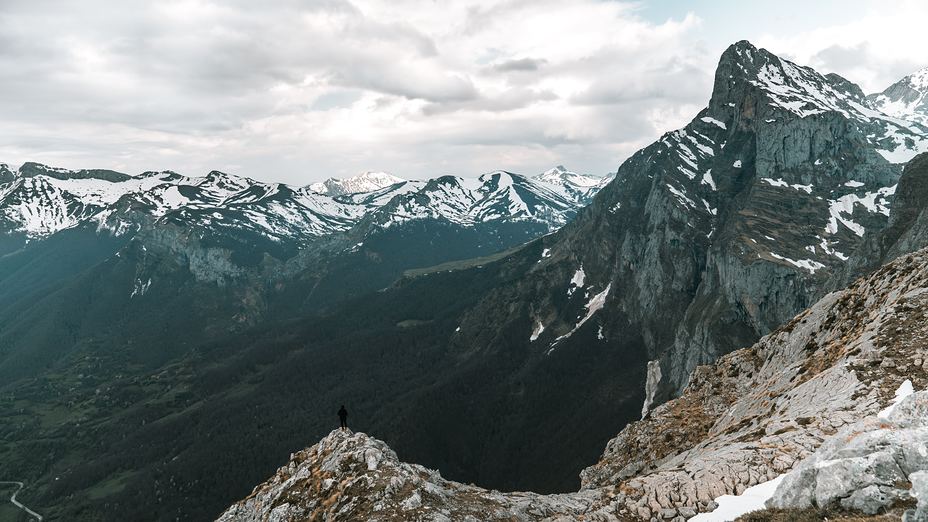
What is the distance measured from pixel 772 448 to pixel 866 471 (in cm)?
809

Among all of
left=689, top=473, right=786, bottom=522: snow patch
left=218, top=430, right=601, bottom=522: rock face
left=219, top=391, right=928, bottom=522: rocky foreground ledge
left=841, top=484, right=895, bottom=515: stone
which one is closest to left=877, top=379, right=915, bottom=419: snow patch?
left=219, top=391, right=928, bottom=522: rocky foreground ledge

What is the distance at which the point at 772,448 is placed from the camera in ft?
88.0

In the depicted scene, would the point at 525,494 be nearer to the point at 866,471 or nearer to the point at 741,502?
the point at 741,502

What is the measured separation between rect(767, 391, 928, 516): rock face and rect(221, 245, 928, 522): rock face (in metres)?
0.04

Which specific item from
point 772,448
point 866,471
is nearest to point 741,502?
point 772,448

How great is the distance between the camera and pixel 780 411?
1328 inches

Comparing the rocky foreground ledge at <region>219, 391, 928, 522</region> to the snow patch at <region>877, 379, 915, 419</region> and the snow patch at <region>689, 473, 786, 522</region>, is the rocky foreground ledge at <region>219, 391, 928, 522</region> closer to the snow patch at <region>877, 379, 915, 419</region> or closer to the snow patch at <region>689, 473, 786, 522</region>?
the snow patch at <region>689, 473, 786, 522</region>

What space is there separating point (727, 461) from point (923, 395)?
9.05m

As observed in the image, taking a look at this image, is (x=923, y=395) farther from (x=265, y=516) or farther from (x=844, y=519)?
(x=265, y=516)

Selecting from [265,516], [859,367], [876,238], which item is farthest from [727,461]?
[876,238]

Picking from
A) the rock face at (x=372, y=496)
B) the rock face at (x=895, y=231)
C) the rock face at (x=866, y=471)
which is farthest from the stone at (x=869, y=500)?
the rock face at (x=895, y=231)

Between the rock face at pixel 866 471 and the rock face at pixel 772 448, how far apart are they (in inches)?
1.6

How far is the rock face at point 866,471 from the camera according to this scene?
18547mm

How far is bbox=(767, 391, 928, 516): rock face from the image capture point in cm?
1855
